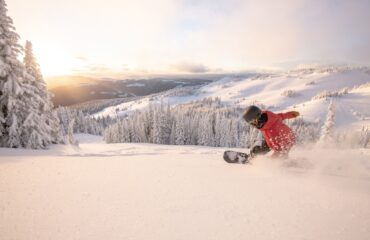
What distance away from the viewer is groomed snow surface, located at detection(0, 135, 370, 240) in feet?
9.79

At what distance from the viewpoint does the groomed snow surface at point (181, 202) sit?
2.98 metres

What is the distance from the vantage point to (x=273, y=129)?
689cm

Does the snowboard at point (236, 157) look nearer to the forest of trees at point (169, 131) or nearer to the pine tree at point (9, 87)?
the pine tree at point (9, 87)

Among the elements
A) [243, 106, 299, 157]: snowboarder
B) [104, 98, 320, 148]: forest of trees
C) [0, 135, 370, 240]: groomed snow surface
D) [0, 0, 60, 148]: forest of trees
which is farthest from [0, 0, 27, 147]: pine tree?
[104, 98, 320, 148]: forest of trees

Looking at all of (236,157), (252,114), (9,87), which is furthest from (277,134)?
(9,87)

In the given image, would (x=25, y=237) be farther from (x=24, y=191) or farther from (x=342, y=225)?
(x=342, y=225)

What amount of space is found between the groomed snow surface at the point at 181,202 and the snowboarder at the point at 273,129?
86 cm

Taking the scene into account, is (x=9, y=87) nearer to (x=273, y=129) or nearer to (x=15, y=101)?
(x=15, y=101)

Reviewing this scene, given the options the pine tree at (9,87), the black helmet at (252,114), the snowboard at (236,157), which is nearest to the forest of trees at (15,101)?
the pine tree at (9,87)

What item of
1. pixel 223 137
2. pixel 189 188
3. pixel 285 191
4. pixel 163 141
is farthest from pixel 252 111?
pixel 223 137

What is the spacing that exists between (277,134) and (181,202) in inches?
164

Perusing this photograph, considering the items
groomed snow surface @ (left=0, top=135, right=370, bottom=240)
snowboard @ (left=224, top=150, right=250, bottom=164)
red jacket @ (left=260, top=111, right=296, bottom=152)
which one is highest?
red jacket @ (left=260, top=111, right=296, bottom=152)

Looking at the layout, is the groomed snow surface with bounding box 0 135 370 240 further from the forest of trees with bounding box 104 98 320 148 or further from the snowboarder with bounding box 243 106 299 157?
the forest of trees with bounding box 104 98 320 148

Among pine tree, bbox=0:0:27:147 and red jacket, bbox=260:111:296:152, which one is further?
pine tree, bbox=0:0:27:147
